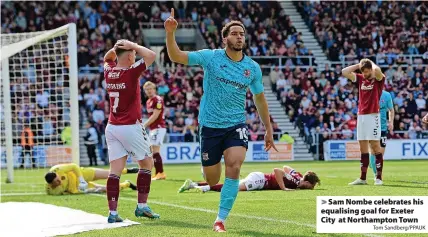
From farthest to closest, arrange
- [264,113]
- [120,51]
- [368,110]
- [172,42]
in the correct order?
[368,110]
[120,51]
[264,113]
[172,42]

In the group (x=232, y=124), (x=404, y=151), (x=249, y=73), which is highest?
(x=249, y=73)

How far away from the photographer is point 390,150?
34.2m

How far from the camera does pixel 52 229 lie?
9.75 meters

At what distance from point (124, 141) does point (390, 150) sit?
25.0 m

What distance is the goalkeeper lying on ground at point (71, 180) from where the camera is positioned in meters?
15.5

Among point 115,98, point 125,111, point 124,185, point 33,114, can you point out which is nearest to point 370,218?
point 125,111

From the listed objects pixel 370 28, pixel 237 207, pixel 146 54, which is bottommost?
pixel 237 207

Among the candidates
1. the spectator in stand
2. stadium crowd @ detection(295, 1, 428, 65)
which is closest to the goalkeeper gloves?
the spectator in stand

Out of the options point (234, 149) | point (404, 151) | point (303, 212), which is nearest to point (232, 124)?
point (234, 149)

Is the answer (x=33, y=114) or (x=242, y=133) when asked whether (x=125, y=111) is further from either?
(x=33, y=114)

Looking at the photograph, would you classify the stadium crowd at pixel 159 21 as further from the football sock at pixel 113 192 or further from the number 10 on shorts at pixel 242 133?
the number 10 on shorts at pixel 242 133

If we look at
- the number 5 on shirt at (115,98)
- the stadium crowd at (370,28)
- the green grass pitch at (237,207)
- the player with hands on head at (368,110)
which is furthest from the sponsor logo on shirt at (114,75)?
the stadium crowd at (370,28)

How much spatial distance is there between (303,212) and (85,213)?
305cm

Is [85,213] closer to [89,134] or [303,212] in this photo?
[303,212]
